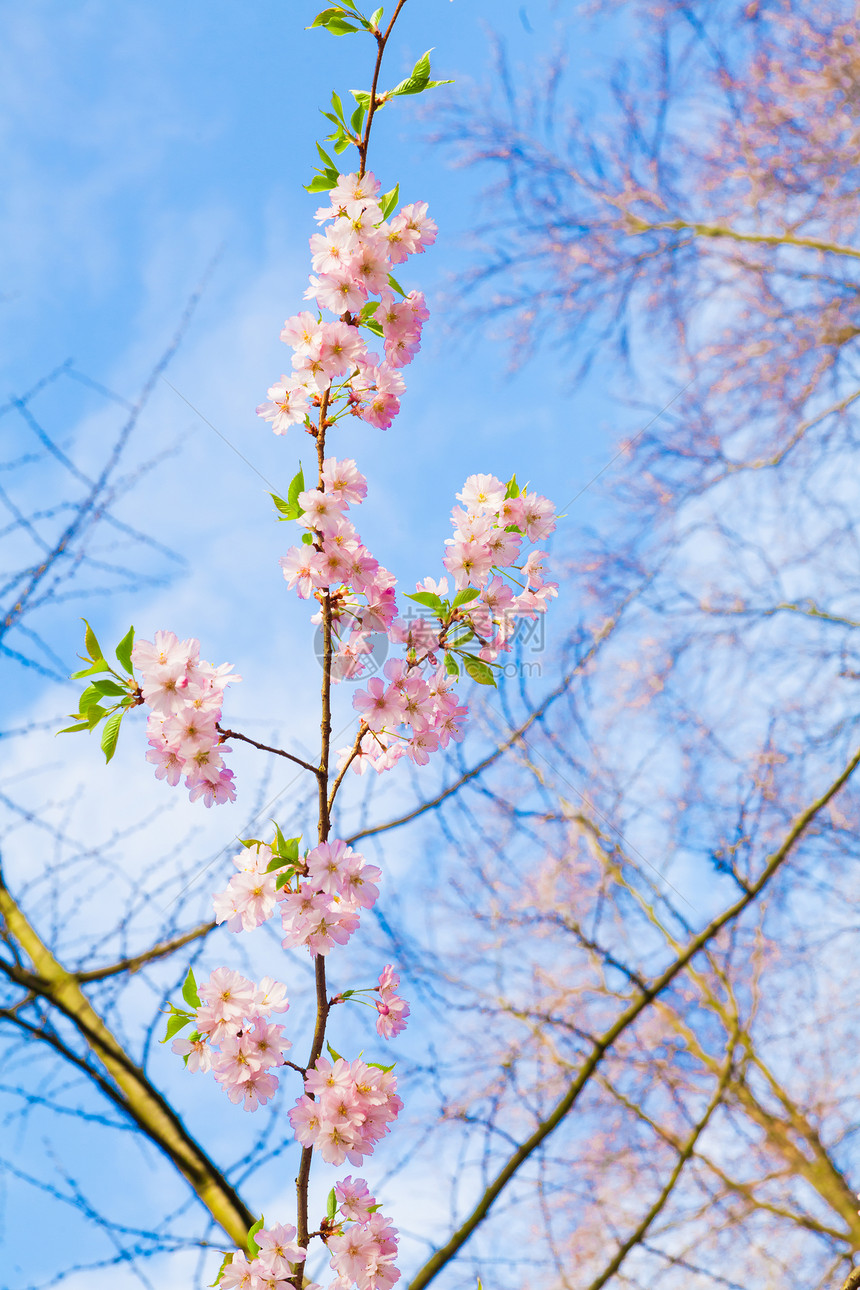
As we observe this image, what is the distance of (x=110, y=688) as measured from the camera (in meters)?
1.26

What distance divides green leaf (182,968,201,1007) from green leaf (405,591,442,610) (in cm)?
66

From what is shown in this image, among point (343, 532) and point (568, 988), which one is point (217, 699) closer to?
point (343, 532)

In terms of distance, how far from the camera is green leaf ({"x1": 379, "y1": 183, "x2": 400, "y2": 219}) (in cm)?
146

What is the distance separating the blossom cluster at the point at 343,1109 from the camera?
125 cm

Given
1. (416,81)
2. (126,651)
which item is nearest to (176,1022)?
(126,651)

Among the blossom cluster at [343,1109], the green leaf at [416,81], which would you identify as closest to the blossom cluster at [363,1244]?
the blossom cluster at [343,1109]

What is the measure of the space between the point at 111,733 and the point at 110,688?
0.07 m

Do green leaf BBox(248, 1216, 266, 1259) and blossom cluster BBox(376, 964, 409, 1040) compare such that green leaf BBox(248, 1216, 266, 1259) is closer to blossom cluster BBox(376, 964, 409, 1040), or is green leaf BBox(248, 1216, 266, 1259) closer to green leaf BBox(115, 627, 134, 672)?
blossom cluster BBox(376, 964, 409, 1040)

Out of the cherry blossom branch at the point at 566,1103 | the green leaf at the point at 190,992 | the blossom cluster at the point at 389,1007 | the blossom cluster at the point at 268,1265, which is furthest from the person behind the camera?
the cherry blossom branch at the point at 566,1103

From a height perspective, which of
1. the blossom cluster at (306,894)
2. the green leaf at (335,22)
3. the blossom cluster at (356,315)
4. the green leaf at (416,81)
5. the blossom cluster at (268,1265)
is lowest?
the blossom cluster at (268,1265)

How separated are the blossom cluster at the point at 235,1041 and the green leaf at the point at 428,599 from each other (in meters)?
0.64

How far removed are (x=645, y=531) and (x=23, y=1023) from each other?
4300mm

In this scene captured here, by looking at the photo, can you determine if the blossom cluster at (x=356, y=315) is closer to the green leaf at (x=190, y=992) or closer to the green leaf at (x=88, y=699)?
the green leaf at (x=88, y=699)

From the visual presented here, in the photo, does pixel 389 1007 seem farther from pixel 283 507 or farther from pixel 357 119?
pixel 357 119
